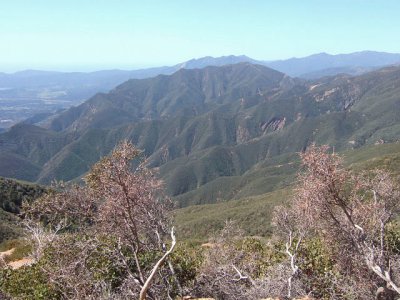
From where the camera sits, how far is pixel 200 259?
22.0 m

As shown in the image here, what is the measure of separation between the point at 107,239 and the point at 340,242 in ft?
31.1

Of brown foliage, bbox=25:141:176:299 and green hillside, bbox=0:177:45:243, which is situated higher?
brown foliage, bbox=25:141:176:299

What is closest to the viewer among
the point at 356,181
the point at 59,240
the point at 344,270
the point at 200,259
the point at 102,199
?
the point at 102,199

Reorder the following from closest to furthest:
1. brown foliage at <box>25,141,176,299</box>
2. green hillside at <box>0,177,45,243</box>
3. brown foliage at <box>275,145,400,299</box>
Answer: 1. brown foliage at <box>25,141,176,299</box>
2. brown foliage at <box>275,145,400,299</box>
3. green hillside at <box>0,177,45,243</box>

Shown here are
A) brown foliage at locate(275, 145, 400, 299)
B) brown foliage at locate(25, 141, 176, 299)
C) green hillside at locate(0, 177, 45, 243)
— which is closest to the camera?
brown foliage at locate(25, 141, 176, 299)

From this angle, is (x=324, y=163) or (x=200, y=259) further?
(x=200, y=259)

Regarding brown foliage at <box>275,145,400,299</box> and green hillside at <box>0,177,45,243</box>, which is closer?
brown foliage at <box>275,145,400,299</box>

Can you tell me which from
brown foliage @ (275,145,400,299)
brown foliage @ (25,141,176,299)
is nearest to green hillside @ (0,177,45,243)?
brown foliage @ (25,141,176,299)

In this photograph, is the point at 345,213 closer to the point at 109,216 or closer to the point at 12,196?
the point at 109,216

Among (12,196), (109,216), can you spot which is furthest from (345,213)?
(12,196)

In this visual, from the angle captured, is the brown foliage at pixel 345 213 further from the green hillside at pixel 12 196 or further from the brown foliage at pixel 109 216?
the green hillside at pixel 12 196

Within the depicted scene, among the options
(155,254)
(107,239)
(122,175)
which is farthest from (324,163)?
(107,239)

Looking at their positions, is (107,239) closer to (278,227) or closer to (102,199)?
(102,199)

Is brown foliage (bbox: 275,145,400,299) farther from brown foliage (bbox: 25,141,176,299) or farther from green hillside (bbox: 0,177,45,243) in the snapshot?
green hillside (bbox: 0,177,45,243)
